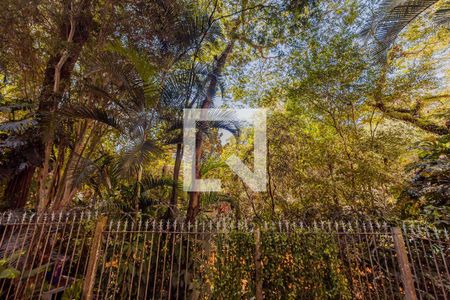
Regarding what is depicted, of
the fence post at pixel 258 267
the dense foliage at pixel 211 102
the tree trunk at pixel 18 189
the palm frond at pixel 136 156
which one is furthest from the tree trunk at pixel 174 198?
the tree trunk at pixel 18 189

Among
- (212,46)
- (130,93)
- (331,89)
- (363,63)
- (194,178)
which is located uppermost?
(212,46)

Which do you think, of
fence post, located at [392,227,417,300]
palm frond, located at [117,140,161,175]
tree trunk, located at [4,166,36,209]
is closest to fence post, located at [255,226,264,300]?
fence post, located at [392,227,417,300]

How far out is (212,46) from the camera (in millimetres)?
6297

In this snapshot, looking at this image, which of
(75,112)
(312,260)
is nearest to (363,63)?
(312,260)

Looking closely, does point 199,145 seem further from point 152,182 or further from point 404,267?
point 404,267

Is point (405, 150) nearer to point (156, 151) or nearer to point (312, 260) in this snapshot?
point (312, 260)

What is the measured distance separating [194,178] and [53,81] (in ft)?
12.7
